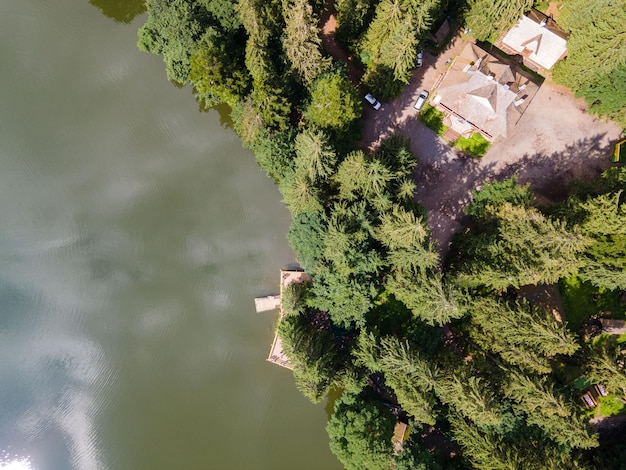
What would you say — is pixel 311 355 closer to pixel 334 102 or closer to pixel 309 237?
pixel 309 237

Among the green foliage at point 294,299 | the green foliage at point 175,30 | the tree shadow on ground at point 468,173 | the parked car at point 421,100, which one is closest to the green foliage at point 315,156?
the green foliage at point 294,299

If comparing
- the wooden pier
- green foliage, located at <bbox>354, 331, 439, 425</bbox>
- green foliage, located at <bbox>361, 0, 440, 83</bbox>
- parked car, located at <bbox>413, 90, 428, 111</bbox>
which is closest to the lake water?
the wooden pier

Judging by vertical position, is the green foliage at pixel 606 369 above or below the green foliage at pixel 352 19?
below

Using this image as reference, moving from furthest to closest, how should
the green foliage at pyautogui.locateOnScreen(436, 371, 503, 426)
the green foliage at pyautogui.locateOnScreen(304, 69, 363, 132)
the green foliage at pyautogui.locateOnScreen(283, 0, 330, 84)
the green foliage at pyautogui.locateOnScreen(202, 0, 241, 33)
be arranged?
1. the green foliage at pyautogui.locateOnScreen(202, 0, 241, 33)
2. the green foliage at pyautogui.locateOnScreen(304, 69, 363, 132)
3. the green foliage at pyautogui.locateOnScreen(436, 371, 503, 426)
4. the green foliage at pyautogui.locateOnScreen(283, 0, 330, 84)

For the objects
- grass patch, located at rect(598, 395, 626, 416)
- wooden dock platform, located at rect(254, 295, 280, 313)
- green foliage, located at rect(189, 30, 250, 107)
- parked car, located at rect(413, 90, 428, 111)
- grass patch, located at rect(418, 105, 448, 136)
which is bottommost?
wooden dock platform, located at rect(254, 295, 280, 313)

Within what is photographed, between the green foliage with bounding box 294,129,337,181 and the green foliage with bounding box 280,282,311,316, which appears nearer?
the green foliage with bounding box 294,129,337,181

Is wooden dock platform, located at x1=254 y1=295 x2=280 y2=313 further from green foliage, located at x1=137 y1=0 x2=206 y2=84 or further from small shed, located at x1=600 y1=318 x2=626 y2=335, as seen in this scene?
small shed, located at x1=600 y1=318 x2=626 y2=335

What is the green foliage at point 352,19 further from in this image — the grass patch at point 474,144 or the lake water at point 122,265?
the lake water at point 122,265
